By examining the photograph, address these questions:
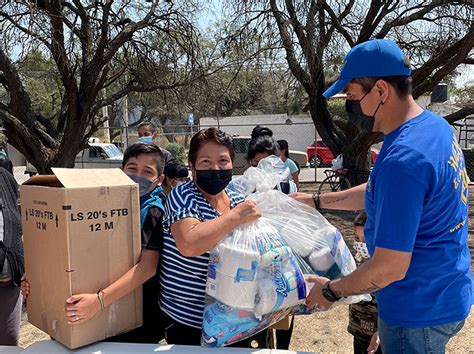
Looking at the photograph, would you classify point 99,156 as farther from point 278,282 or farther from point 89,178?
point 278,282

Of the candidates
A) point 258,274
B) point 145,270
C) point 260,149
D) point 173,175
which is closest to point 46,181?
point 145,270

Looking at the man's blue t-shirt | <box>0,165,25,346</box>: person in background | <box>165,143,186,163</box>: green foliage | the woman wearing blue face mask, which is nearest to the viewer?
the man's blue t-shirt

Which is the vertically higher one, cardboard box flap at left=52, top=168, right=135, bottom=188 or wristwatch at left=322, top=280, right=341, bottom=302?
cardboard box flap at left=52, top=168, right=135, bottom=188

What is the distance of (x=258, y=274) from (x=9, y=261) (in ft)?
4.44

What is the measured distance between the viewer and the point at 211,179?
5.93 ft

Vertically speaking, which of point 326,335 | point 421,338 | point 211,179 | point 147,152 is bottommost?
point 326,335

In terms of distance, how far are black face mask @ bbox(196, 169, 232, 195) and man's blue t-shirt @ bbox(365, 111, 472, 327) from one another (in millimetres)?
572

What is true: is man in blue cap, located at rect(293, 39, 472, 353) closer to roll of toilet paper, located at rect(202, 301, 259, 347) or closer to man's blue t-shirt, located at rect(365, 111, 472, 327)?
man's blue t-shirt, located at rect(365, 111, 472, 327)

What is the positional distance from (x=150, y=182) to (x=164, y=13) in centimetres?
672

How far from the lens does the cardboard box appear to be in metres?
1.57

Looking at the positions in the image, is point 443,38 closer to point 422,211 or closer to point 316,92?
point 316,92

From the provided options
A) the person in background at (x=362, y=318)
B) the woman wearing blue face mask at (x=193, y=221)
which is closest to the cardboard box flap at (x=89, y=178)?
the woman wearing blue face mask at (x=193, y=221)

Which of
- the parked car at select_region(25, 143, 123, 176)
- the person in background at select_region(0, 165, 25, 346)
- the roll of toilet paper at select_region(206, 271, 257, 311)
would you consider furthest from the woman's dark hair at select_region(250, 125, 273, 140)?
the parked car at select_region(25, 143, 123, 176)

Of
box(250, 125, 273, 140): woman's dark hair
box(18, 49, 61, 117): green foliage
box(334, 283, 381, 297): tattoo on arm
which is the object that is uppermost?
box(18, 49, 61, 117): green foliage
